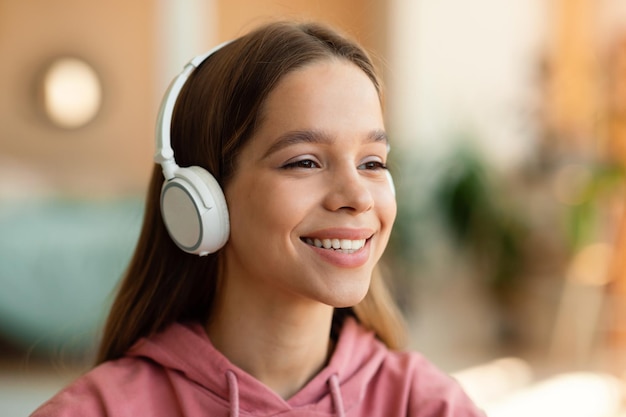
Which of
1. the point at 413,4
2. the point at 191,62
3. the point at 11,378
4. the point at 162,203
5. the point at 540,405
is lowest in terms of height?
the point at 11,378

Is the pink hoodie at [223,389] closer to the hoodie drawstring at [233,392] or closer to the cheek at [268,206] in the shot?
the hoodie drawstring at [233,392]

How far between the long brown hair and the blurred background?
1928mm

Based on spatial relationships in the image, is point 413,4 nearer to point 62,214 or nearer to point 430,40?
point 430,40

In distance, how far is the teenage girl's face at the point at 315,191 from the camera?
45.2 inches

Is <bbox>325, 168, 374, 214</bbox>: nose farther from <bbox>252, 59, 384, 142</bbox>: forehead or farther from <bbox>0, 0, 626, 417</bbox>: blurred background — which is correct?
<bbox>0, 0, 626, 417</bbox>: blurred background

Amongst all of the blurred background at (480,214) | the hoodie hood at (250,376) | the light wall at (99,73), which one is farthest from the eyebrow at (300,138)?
the light wall at (99,73)

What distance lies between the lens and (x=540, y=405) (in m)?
3.43

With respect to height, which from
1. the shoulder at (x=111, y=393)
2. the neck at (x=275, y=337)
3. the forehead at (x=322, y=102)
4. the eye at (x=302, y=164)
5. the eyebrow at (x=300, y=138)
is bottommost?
the shoulder at (x=111, y=393)

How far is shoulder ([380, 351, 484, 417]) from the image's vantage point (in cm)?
121

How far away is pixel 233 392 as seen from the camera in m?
1.20

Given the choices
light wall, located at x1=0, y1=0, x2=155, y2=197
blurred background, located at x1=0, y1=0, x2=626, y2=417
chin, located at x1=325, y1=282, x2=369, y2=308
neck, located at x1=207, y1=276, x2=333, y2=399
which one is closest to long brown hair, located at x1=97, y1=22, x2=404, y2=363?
neck, located at x1=207, y1=276, x2=333, y2=399

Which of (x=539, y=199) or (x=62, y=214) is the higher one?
(x=539, y=199)

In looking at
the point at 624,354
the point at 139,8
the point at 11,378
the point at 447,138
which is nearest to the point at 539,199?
the point at 447,138

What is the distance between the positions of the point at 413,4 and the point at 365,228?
4602 millimetres
